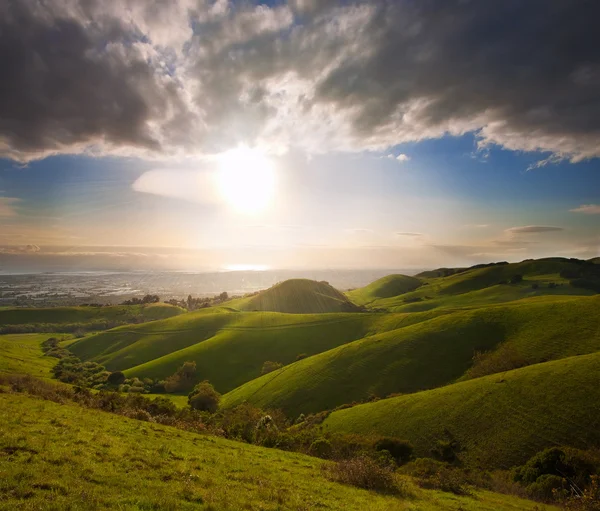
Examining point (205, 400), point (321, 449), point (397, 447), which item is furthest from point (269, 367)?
point (321, 449)

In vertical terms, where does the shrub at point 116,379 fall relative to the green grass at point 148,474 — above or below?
below

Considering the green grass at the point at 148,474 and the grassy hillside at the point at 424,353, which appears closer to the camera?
the green grass at the point at 148,474

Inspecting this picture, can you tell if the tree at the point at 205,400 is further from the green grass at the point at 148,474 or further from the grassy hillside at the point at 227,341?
the green grass at the point at 148,474

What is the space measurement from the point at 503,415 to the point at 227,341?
87840mm

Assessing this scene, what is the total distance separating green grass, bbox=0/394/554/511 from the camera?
13.0 meters

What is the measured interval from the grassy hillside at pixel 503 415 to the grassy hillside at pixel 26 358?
7253cm

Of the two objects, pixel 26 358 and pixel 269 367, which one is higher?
pixel 269 367

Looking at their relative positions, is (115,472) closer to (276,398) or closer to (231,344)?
(276,398)

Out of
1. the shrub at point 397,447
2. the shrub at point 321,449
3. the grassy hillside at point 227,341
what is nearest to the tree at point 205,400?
the grassy hillside at point 227,341

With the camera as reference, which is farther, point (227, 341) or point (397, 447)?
point (227, 341)

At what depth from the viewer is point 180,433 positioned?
27703mm

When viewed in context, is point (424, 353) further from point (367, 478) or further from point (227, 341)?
point (227, 341)

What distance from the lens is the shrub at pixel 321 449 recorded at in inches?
1261

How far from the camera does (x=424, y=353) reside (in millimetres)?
66500
